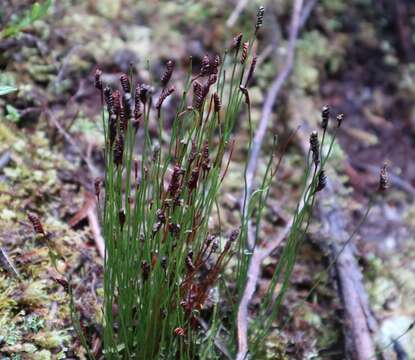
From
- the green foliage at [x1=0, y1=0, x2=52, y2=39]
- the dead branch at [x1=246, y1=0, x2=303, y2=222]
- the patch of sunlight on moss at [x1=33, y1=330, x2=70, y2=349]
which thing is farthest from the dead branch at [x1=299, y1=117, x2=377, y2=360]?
the green foliage at [x1=0, y1=0, x2=52, y2=39]

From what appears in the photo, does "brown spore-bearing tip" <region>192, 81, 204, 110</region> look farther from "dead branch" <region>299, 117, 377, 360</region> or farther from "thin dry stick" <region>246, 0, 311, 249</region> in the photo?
"thin dry stick" <region>246, 0, 311, 249</region>

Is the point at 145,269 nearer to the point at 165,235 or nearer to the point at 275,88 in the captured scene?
the point at 165,235

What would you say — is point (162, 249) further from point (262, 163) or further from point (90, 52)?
point (90, 52)

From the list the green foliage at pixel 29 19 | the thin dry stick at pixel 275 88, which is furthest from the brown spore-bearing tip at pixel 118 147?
the green foliage at pixel 29 19

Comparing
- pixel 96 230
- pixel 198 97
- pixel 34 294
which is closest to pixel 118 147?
pixel 198 97

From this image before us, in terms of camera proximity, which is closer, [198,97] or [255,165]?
[198,97]

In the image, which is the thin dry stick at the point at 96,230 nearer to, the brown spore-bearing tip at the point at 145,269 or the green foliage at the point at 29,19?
the brown spore-bearing tip at the point at 145,269

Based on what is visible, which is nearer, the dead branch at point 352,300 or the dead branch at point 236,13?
the dead branch at point 352,300

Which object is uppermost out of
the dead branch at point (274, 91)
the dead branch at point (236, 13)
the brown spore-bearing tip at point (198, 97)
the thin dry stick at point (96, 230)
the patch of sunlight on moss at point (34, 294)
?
the dead branch at point (236, 13)
